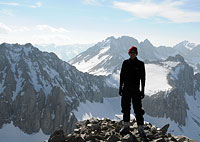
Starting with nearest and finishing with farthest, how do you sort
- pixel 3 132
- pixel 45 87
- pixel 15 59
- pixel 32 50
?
pixel 3 132
pixel 45 87
pixel 15 59
pixel 32 50

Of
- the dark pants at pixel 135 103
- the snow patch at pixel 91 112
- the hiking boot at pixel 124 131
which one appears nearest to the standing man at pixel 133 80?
the dark pants at pixel 135 103

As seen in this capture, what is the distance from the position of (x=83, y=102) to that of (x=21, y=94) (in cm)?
5886

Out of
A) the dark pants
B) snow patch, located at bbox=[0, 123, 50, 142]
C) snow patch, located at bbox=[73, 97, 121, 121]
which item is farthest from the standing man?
snow patch, located at bbox=[73, 97, 121, 121]

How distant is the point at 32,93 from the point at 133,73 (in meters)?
135

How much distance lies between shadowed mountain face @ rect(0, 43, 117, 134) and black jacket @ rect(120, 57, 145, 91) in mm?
127497

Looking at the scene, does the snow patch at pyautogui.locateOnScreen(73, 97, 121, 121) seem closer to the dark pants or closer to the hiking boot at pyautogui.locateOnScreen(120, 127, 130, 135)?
the hiking boot at pyautogui.locateOnScreen(120, 127, 130, 135)

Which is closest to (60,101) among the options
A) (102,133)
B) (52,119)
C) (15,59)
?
(52,119)

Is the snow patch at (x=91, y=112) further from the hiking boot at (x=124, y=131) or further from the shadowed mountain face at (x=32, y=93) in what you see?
the hiking boot at (x=124, y=131)

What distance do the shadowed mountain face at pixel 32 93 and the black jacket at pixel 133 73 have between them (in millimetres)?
127497

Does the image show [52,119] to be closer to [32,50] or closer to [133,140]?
Answer: [32,50]

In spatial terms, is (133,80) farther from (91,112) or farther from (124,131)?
(91,112)

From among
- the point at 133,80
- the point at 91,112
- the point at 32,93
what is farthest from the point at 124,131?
the point at 91,112

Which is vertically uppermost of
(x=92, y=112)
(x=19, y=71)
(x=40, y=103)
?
(x=19, y=71)

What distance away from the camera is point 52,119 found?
5394 inches
